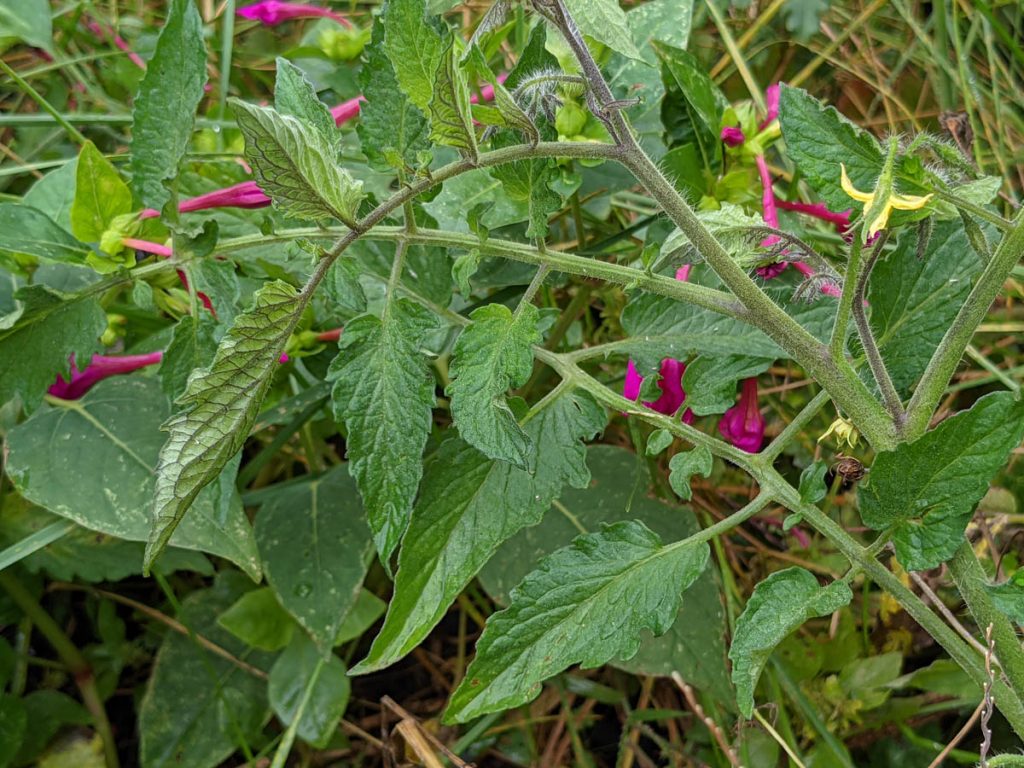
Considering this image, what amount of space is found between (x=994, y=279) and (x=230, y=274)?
1.76 ft

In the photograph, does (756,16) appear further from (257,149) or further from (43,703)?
(43,703)

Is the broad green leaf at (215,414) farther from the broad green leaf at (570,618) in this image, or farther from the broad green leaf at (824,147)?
the broad green leaf at (824,147)

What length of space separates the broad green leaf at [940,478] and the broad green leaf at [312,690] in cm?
60

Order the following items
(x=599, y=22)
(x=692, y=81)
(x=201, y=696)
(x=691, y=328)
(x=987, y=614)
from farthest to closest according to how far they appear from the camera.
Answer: (x=201, y=696)
(x=692, y=81)
(x=691, y=328)
(x=987, y=614)
(x=599, y=22)

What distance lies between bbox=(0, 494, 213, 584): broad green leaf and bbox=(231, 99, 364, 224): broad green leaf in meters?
0.56

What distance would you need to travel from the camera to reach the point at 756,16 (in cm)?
141

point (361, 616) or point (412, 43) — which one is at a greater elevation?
point (412, 43)

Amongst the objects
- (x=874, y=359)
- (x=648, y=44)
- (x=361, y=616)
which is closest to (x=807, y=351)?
(x=874, y=359)

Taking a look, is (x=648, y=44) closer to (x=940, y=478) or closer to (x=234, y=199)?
(x=234, y=199)

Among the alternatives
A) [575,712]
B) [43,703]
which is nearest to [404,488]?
[575,712]

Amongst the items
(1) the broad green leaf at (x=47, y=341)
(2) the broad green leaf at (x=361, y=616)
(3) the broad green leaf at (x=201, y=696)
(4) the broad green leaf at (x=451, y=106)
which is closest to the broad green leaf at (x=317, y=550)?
(2) the broad green leaf at (x=361, y=616)

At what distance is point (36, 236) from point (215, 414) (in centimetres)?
35

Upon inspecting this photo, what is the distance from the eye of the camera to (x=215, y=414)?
59cm

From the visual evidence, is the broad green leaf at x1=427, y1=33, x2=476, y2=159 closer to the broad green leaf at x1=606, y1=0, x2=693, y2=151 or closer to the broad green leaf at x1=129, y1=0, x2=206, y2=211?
the broad green leaf at x1=129, y1=0, x2=206, y2=211
